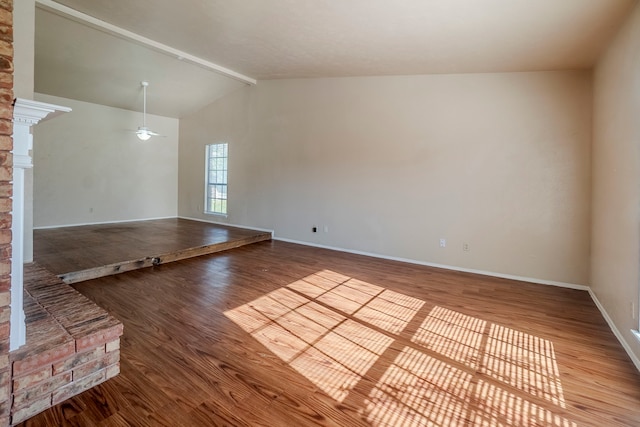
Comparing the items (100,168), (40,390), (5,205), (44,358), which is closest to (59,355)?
(44,358)

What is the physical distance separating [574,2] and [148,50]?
5.67 metres

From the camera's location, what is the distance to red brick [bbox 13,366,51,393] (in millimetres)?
1568

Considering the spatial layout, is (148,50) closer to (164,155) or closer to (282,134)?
(282,134)


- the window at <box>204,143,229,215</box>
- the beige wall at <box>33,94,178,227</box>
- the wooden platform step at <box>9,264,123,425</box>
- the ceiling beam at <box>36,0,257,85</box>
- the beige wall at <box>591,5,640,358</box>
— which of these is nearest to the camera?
the wooden platform step at <box>9,264,123,425</box>

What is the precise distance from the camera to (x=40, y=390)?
65.1 inches

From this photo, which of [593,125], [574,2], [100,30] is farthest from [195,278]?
[593,125]

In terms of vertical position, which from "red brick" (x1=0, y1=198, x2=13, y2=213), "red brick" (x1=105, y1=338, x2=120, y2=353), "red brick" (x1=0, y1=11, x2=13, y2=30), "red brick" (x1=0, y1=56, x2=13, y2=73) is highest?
"red brick" (x1=0, y1=11, x2=13, y2=30)

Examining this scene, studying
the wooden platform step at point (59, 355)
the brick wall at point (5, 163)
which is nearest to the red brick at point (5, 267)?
the brick wall at point (5, 163)

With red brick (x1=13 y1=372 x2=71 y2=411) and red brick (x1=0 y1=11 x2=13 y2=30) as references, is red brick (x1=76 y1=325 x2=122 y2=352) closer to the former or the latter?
red brick (x1=13 y1=372 x2=71 y2=411)

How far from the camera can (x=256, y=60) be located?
504 centimetres

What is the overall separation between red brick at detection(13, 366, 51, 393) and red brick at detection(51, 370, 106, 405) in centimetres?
12

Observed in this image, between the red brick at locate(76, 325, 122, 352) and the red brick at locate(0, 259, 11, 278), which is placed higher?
the red brick at locate(0, 259, 11, 278)

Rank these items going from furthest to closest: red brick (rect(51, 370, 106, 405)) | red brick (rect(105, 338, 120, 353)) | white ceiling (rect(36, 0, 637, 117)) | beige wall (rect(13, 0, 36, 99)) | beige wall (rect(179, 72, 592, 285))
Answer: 1. beige wall (rect(179, 72, 592, 285))
2. beige wall (rect(13, 0, 36, 99))
3. white ceiling (rect(36, 0, 637, 117))
4. red brick (rect(105, 338, 120, 353))
5. red brick (rect(51, 370, 106, 405))

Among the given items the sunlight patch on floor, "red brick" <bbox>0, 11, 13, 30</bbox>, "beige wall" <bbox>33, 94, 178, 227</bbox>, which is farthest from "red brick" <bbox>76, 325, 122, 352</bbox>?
"beige wall" <bbox>33, 94, 178, 227</bbox>
